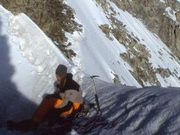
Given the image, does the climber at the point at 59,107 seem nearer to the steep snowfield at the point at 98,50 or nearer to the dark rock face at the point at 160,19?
the steep snowfield at the point at 98,50

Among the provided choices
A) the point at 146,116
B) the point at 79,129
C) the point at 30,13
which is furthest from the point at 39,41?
the point at 146,116

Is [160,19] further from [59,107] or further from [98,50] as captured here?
[59,107]

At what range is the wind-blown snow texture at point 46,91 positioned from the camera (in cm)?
700

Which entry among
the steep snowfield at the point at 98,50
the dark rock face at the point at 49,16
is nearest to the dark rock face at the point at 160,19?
the steep snowfield at the point at 98,50

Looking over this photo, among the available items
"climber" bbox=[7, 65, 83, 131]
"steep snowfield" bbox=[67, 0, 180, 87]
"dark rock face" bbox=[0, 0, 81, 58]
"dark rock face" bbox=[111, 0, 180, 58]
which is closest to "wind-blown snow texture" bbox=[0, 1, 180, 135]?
"climber" bbox=[7, 65, 83, 131]

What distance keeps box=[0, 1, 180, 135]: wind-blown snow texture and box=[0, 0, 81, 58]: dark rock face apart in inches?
37.9

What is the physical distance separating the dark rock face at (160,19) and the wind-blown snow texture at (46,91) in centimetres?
3017

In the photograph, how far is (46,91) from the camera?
33.2 feet

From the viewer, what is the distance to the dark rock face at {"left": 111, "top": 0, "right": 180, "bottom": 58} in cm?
4223

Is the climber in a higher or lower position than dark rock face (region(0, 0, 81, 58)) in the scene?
lower

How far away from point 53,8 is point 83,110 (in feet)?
28.3

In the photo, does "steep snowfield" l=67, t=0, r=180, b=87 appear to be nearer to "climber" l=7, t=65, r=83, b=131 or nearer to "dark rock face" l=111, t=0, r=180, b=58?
"climber" l=7, t=65, r=83, b=131

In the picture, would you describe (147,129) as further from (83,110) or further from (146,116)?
(83,110)

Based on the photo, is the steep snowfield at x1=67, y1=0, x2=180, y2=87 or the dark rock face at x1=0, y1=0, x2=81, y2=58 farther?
the steep snowfield at x1=67, y1=0, x2=180, y2=87
